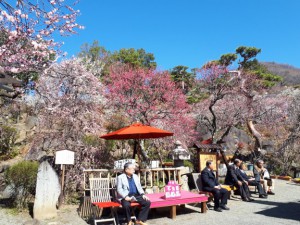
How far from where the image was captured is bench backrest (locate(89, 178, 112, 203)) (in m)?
6.80

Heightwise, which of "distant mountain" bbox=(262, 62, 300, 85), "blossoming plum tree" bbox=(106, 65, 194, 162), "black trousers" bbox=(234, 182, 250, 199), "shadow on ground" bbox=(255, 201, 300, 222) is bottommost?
"shadow on ground" bbox=(255, 201, 300, 222)

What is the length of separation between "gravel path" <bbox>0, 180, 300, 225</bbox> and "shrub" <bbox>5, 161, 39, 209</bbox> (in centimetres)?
38

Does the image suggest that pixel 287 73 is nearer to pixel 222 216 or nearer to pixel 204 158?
pixel 204 158

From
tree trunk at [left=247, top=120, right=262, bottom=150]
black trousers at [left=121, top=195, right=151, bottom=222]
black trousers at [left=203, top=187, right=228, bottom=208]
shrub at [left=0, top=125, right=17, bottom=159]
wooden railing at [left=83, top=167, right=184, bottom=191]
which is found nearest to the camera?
black trousers at [left=121, top=195, right=151, bottom=222]

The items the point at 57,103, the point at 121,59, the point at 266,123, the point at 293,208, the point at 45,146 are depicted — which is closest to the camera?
the point at 293,208

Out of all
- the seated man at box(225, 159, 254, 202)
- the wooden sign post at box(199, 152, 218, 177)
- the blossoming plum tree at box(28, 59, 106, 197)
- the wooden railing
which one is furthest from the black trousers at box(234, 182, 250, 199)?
the blossoming plum tree at box(28, 59, 106, 197)

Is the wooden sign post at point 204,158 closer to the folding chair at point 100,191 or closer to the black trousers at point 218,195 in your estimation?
the black trousers at point 218,195

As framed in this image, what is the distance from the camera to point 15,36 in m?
5.20

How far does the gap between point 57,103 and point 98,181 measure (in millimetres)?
4233

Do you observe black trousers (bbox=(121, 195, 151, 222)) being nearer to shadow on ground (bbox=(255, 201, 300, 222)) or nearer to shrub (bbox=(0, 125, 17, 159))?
shadow on ground (bbox=(255, 201, 300, 222))

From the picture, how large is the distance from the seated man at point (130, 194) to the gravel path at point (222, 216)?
546 mm

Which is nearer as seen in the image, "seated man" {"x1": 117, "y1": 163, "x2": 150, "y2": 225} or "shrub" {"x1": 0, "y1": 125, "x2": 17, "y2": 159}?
"seated man" {"x1": 117, "y1": 163, "x2": 150, "y2": 225}

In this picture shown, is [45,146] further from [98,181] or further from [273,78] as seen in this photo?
[273,78]

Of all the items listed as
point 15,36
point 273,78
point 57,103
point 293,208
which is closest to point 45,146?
point 57,103
